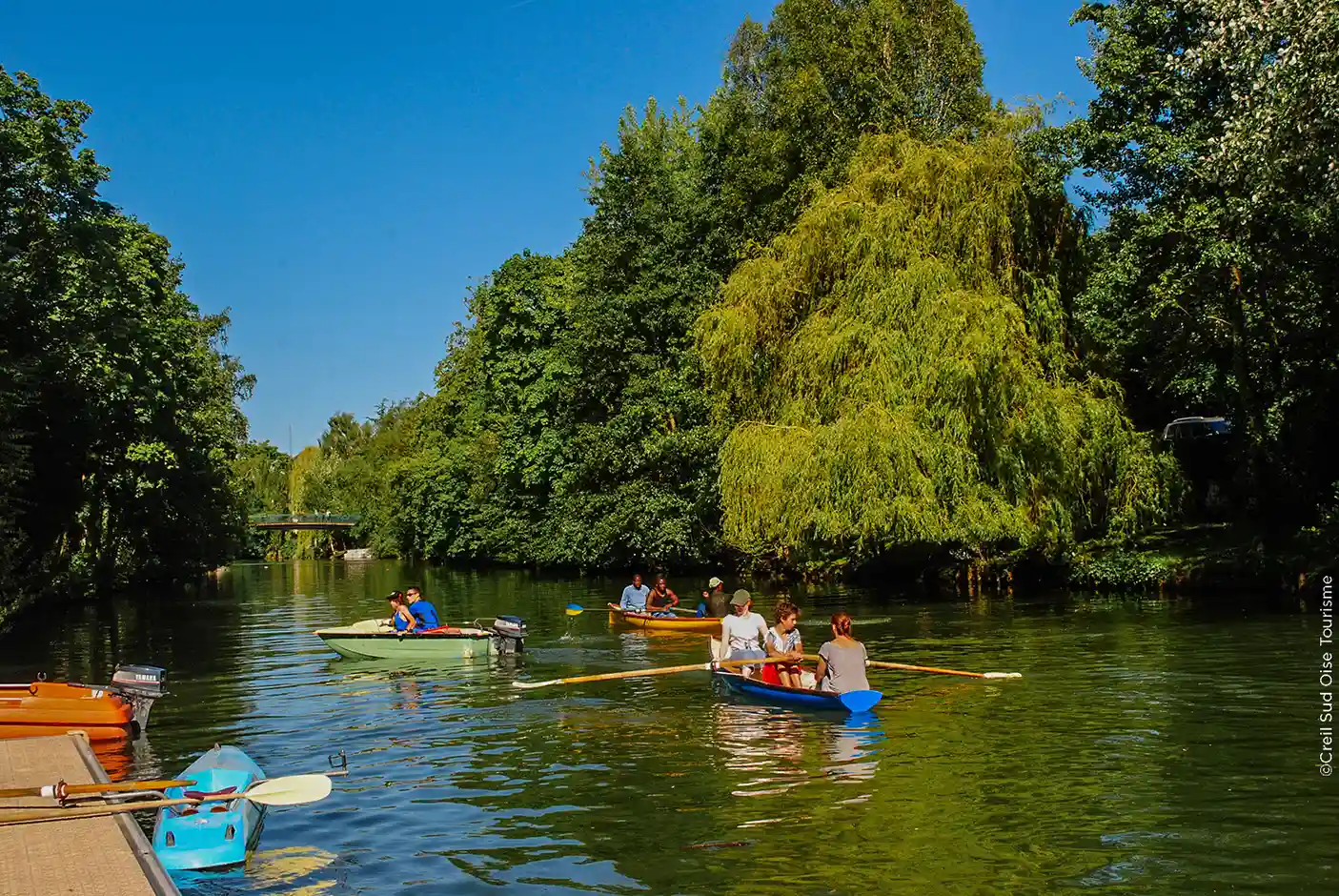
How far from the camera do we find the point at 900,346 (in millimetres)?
28438

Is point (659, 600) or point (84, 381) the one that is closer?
point (659, 600)

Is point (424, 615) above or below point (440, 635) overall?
above

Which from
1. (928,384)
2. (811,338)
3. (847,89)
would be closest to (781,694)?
(928,384)

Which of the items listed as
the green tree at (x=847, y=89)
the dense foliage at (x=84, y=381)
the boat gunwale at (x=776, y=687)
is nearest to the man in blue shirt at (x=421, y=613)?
the boat gunwale at (x=776, y=687)

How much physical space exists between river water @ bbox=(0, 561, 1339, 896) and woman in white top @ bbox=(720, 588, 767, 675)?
816mm

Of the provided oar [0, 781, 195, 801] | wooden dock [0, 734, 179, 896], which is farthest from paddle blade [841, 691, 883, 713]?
wooden dock [0, 734, 179, 896]

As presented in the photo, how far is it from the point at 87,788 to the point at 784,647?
997 centimetres

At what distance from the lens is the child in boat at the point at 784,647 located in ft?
56.7

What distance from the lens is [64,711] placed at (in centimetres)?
1545

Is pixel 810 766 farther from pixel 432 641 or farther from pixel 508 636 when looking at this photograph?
pixel 432 641

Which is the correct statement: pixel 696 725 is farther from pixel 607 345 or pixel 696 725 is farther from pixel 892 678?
pixel 607 345

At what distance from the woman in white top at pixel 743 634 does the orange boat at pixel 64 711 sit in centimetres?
844

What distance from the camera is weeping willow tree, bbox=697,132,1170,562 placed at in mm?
27703

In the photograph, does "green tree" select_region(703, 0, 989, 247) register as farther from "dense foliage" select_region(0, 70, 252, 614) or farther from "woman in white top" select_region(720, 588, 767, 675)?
"woman in white top" select_region(720, 588, 767, 675)
